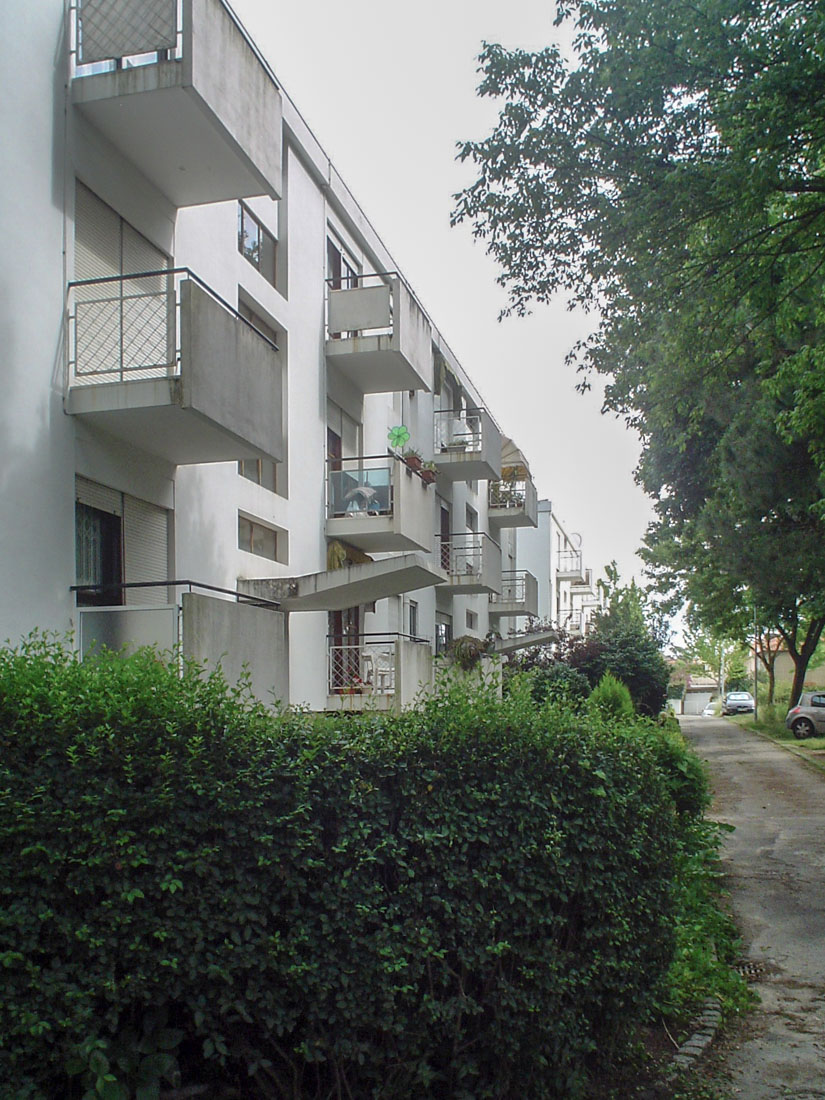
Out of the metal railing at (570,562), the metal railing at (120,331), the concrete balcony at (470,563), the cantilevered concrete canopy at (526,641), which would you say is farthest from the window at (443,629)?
the metal railing at (570,562)

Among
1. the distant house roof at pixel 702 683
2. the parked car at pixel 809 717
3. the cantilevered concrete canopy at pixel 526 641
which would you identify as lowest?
the distant house roof at pixel 702 683

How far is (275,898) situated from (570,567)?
200 ft

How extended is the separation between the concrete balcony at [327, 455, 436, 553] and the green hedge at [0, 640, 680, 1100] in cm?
1239

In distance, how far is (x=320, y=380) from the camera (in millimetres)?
17609

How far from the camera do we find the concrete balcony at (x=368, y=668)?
1506 centimetres

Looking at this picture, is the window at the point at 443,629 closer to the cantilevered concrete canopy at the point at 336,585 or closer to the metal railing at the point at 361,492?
the metal railing at the point at 361,492

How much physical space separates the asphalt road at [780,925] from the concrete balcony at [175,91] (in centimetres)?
909

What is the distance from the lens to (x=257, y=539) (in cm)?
1479

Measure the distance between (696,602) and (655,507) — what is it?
27.9ft

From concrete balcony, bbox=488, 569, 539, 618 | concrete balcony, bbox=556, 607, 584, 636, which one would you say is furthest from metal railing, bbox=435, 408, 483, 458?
concrete balcony, bbox=556, 607, 584, 636

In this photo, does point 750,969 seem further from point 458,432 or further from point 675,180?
point 458,432

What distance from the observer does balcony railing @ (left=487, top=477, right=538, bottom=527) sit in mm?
33625

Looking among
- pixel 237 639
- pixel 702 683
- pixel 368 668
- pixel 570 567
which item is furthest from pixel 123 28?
pixel 702 683

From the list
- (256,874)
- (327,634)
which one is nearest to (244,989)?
(256,874)
